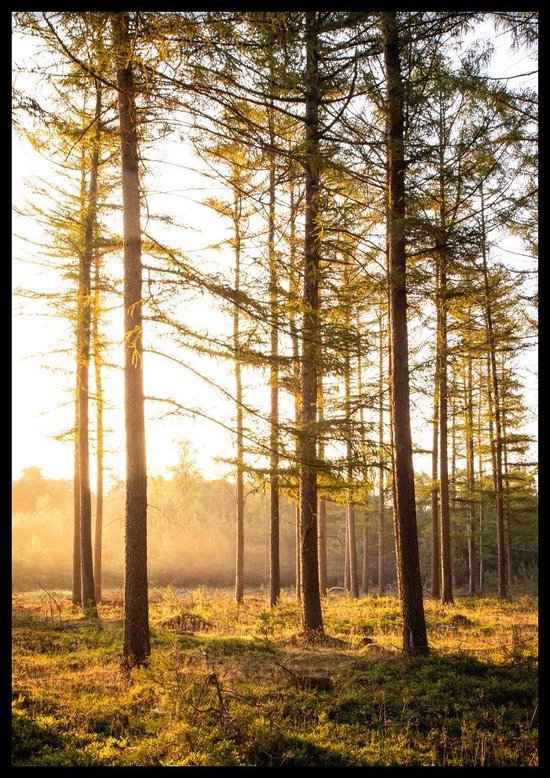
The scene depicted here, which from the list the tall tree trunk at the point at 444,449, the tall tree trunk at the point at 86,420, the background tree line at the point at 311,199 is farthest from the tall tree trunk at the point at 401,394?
the tall tree trunk at the point at 86,420

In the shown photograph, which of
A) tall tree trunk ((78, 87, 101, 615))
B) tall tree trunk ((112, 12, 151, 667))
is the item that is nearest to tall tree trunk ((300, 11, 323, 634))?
tall tree trunk ((112, 12, 151, 667))

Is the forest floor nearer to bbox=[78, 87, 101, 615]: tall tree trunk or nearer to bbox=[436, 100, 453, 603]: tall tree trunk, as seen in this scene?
bbox=[78, 87, 101, 615]: tall tree trunk

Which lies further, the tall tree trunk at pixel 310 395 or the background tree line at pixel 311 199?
the tall tree trunk at pixel 310 395

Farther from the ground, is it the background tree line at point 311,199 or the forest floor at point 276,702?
the background tree line at point 311,199

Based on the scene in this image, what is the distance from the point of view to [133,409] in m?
8.30

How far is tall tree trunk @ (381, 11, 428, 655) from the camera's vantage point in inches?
338

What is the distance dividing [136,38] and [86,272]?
9675 mm

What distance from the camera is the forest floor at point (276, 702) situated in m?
4.93

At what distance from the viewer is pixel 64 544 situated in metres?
39.0

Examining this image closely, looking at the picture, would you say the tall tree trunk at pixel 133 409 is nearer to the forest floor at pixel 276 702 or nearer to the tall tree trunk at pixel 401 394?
the forest floor at pixel 276 702

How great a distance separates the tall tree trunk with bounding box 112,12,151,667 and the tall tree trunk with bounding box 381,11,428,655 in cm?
433

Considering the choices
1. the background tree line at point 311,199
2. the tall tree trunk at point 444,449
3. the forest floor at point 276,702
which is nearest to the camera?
the forest floor at point 276,702

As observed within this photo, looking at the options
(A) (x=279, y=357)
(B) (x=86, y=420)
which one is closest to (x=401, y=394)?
(A) (x=279, y=357)

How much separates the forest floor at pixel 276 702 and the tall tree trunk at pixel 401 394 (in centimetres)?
78
